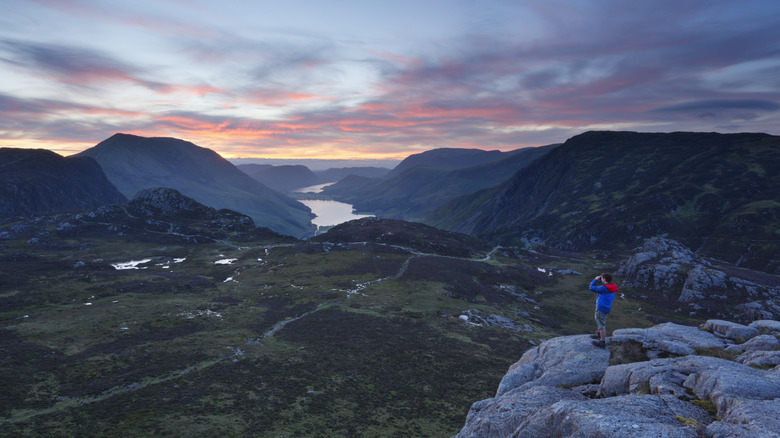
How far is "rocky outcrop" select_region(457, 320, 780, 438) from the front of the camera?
13047 mm

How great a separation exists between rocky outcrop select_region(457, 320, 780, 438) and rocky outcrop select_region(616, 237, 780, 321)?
234 feet

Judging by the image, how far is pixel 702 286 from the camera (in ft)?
287

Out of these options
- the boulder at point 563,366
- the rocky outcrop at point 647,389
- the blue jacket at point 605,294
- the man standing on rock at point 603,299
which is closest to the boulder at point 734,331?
the rocky outcrop at point 647,389

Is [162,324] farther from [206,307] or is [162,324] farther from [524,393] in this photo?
[524,393]

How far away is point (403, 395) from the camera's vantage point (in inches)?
1555

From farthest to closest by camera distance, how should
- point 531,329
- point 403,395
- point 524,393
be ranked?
point 531,329, point 403,395, point 524,393

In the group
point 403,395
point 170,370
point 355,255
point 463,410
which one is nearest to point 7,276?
point 170,370

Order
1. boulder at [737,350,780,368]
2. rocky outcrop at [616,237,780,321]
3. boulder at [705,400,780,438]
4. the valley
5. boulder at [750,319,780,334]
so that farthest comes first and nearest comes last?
1. rocky outcrop at [616,237,780,321]
2. the valley
3. boulder at [750,319,780,334]
4. boulder at [737,350,780,368]
5. boulder at [705,400,780,438]

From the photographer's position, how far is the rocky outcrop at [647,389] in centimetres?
1305

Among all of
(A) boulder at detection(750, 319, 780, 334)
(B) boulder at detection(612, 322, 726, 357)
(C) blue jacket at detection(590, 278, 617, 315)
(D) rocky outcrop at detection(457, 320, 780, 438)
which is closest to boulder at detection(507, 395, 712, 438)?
(D) rocky outcrop at detection(457, 320, 780, 438)

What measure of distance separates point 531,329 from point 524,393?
55.2 meters

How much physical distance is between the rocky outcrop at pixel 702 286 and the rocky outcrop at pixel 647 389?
71361 mm

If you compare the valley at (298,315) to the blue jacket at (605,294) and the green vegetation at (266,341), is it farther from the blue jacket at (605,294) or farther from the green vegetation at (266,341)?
the blue jacket at (605,294)

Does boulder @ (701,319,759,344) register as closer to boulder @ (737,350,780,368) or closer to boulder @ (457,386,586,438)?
boulder @ (737,350,780,368)
